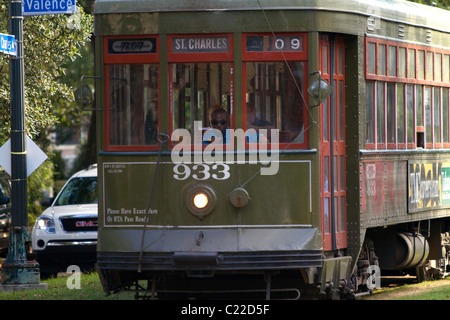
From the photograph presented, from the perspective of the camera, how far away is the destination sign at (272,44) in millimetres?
10859

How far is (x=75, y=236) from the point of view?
16719mm

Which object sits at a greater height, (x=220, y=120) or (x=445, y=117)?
(x=445, y=117)

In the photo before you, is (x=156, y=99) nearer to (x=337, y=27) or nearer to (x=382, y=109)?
(x=337, y=27)

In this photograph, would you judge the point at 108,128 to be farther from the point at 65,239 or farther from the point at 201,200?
the point at 65,239

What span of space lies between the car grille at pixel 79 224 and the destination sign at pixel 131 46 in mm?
6124

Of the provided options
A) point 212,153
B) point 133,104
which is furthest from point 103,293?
point 212,153

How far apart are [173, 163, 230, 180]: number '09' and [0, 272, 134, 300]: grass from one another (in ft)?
7.07

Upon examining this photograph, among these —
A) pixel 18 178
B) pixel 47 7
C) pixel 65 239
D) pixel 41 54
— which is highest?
pixel 47 7

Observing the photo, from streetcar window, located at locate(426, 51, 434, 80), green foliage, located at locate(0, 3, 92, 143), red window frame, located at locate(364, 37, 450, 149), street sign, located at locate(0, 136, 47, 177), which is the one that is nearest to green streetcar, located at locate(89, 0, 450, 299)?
red window frame, located at locate(364, 37, 450, 149)

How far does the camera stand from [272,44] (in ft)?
35.7

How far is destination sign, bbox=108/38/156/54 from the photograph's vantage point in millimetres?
10977

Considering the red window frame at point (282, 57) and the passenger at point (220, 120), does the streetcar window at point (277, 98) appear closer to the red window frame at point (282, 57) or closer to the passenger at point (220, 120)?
the red window frame at point (282, 57)

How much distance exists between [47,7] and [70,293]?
3.71 meters

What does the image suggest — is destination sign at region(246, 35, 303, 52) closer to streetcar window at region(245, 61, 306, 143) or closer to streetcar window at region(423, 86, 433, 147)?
streetcar window at region(245, 61, 306, 143)
